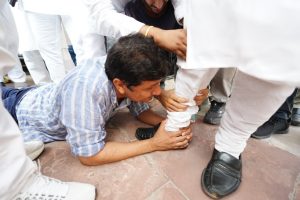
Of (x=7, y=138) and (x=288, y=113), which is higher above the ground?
(x=7, y=138)

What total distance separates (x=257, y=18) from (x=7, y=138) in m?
0.63

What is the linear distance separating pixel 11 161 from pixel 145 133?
0.57 m

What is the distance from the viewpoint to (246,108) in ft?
2.31

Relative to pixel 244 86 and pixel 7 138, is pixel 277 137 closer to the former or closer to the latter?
pixel 244 86

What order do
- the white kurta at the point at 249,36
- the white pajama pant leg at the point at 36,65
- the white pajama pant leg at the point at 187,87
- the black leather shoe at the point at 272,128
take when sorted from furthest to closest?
the white pajama pant leg at the point at 36,65 → the black leather shoe at the point at 272,128 → the white pajama pant leg at the point at 187,87 → the white kurta at the point at 249,36

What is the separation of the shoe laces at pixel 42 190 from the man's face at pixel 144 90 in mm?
368

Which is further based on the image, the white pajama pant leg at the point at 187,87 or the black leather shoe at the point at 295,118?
the black leather shoe at the point at 295,118

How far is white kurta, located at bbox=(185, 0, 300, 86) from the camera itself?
19.7 inches

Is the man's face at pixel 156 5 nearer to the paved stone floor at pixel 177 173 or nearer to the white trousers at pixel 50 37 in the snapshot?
the paved stone floor at pixel 177 173

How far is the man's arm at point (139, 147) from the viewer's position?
0.89 meters

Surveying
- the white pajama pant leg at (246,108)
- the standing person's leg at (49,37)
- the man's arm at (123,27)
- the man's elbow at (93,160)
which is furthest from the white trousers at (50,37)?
the white pajama pant leg at (246,108)

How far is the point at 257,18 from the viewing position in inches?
20.4

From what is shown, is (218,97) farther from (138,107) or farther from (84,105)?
(84,105)

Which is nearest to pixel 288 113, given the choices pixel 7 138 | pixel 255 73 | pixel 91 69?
pixel 255 73
